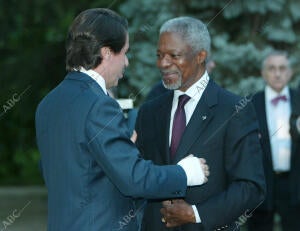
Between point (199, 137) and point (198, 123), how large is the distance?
8 centimetres

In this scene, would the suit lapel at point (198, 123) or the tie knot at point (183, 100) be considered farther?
the tie knot at point (183, 100)

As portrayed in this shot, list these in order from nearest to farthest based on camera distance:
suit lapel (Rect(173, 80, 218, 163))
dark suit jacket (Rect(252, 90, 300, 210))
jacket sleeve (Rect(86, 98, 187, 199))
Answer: jacket sleeve (Rect(86, 98, 187, 199)), suit lapel (Rect(173, 80, 218, 163)), dark suit jacket (Rect(252, 90, 300, 210))

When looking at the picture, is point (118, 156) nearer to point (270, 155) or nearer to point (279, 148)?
point (270, 155)

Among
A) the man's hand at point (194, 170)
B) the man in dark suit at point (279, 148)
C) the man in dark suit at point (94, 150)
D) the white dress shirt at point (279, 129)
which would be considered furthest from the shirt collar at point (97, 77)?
the white dress shirt at point (279, 129)

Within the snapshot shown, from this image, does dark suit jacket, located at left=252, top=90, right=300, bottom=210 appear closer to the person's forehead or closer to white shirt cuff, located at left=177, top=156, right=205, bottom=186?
the person's forehead

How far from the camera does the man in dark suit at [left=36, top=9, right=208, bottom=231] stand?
3.63m

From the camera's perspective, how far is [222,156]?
4.27 meters

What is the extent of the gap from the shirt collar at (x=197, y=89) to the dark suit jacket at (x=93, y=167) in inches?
31.2

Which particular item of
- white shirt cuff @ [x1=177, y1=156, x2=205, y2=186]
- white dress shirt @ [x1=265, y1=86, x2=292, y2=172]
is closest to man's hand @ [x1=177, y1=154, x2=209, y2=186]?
white shirt cuff @ [x1=177, y1=156, x2=205, y2=186]

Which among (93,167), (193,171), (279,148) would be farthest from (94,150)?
(279,148)

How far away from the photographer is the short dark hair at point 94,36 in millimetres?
3736

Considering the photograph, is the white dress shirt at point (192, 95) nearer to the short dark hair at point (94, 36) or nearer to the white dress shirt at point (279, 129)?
the short dark hair at point (94, 36)

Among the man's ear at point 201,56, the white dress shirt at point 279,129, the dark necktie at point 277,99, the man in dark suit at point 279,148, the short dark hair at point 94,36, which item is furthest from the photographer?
the dark necktie at point 277,99

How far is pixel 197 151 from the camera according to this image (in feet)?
14.1
